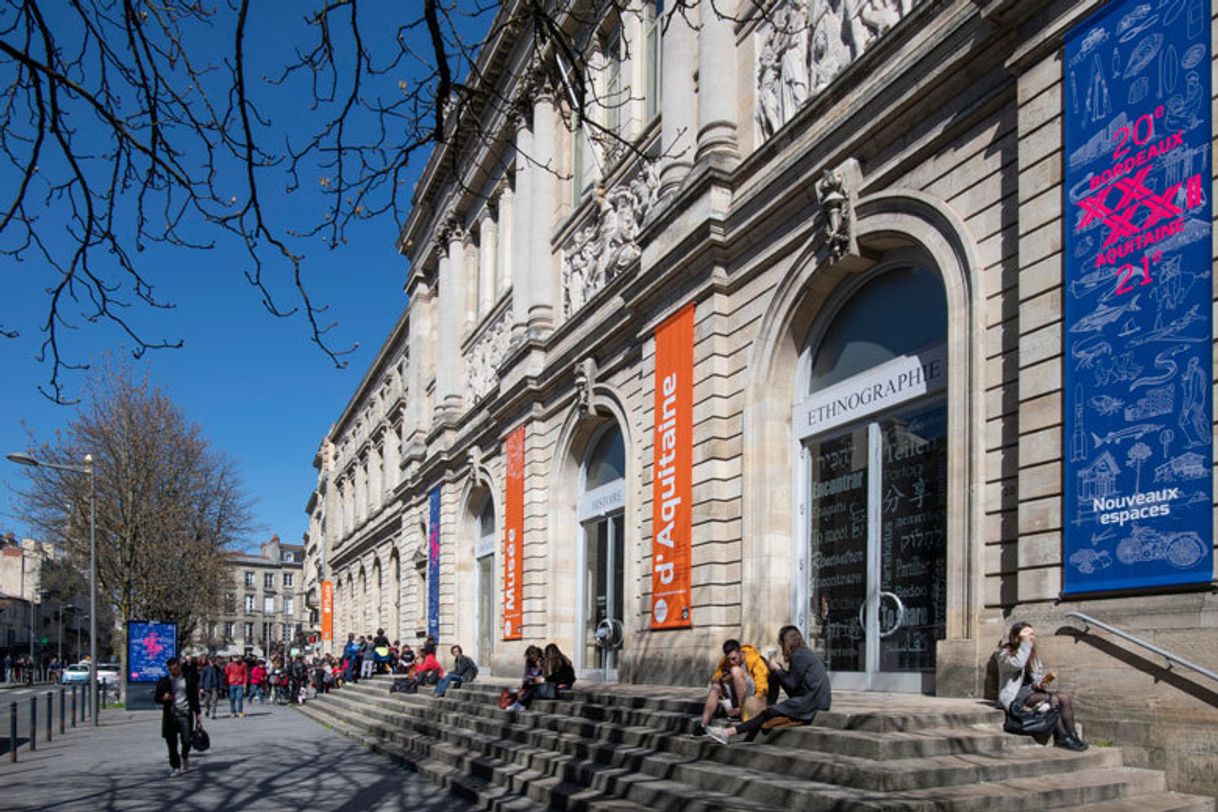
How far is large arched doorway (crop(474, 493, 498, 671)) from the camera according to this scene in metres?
29.4

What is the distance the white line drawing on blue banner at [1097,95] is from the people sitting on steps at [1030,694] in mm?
4397

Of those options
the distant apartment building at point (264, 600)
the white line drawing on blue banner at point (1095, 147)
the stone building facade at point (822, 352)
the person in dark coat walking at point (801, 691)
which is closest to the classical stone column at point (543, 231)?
the stone building facade at point (822, 352)

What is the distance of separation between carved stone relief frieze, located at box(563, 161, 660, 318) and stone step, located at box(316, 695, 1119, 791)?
941 cm

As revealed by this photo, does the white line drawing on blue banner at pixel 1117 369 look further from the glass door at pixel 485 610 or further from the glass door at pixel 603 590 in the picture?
the glass door at pixel 485 610

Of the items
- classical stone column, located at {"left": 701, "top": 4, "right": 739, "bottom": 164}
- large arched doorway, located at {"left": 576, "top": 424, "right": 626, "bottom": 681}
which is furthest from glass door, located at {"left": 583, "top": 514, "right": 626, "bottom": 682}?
classical stone column, located at {"left": 701, "top": 4, "right": 739, "bottom": 164}

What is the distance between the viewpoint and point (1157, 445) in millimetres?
8398

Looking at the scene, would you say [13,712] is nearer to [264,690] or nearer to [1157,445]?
[1157,445]

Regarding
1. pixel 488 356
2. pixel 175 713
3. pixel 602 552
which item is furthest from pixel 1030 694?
pixel 488 356

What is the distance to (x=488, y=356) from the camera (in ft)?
98.0

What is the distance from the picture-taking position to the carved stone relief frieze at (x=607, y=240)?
19875 mm

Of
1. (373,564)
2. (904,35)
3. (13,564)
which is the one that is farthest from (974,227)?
(13,564)

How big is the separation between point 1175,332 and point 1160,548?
1665mm

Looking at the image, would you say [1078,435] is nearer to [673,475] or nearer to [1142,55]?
[1142,55]

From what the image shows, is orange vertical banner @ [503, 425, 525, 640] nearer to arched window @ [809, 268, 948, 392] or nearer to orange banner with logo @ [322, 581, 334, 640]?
arched window @ [809, 268, 948, 392]
